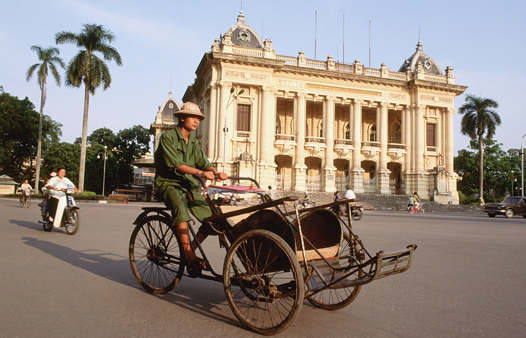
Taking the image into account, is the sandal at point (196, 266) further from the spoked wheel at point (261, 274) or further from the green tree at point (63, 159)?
the green tree at point (63, 159)

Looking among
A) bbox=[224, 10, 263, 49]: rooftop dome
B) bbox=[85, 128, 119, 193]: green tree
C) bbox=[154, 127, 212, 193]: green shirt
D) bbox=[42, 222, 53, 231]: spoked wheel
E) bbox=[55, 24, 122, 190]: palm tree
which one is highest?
bbox=[224, 10, 263, 49]: rooftop dome

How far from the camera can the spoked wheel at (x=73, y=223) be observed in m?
9.82

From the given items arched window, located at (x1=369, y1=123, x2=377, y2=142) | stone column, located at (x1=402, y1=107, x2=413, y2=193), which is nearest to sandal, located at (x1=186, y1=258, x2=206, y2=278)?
stone column, located at (x1=402, y1=107, x2=413, y2=193)

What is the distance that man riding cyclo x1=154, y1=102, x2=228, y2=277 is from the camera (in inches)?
157

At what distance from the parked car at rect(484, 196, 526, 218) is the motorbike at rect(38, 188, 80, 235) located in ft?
84.5

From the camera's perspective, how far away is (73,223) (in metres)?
9.94

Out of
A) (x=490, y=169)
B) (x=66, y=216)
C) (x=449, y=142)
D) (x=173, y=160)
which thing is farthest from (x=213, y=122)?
(x=490, y=169)

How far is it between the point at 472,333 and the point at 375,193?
37.8 m

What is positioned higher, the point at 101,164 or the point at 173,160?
the point at 101,164

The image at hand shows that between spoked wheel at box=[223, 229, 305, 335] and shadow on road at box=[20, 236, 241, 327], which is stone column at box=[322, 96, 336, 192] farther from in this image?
spoked wheel at box=[223, 229, 305, 335]

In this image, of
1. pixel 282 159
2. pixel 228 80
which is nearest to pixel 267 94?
pixel 228 80

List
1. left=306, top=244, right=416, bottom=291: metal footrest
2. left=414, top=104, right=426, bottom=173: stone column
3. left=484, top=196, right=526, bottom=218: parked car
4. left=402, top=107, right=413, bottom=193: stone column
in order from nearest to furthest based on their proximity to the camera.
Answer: left=306, top=244, right=416, bottom=291: metal footrest < left=484, top=196, right=526, bottom=218: parked car < left=414, top=104, right=426, bottom=173: stone column < left=402, top=107, right=413, bottom=193: stone column

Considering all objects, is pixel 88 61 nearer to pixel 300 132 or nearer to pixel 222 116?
pixel 222 116

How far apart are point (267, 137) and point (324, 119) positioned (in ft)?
20.6
